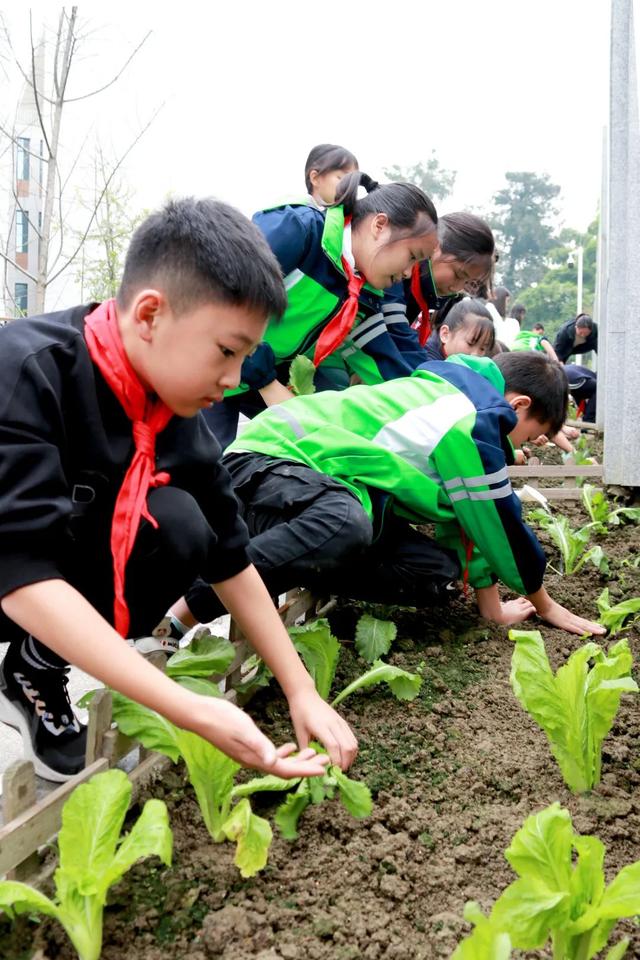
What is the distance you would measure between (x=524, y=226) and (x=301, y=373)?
2700 inches

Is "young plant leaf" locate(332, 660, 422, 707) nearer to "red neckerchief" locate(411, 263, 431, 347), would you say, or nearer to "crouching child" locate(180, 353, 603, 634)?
"crouching child" locate(180, 353, 603, 634)

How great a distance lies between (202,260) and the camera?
1.55 meters

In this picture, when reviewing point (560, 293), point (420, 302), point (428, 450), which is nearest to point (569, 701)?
point (428, 450)

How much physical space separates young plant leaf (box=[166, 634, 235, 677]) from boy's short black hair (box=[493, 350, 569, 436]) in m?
1.68

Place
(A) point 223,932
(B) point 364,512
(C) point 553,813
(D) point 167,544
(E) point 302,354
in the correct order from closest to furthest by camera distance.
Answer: (C) point 553,813 < (A) point 223,932 < (D) point 167,544 < (B) point 364,512 < (E) point 302,354

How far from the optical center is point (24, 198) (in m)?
18.8

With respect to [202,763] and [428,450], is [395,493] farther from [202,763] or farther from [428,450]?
[202,763]

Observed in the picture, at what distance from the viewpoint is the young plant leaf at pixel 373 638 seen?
2682mm

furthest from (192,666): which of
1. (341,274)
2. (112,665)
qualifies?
(341,274)

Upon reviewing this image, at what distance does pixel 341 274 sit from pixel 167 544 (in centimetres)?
198

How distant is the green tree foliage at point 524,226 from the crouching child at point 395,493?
64352 millimetres

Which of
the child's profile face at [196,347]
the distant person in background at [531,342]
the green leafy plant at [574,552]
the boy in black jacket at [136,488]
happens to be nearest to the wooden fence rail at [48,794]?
the boy in black jacket at [136,488]

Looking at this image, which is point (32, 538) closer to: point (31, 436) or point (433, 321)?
point (31, 436)

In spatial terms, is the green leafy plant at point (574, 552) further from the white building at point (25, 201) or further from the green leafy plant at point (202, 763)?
the white building at point (25, 201)
